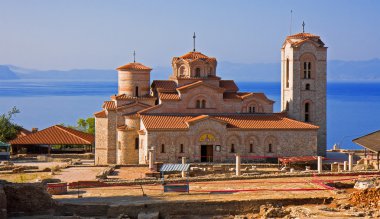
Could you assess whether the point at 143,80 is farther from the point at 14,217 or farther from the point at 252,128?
the point at 14,217

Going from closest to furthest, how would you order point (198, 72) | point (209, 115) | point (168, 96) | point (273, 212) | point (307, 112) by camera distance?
point (273, 212)
point (209, 115)
point (168, 96)
point (198, 72)
point (307, 112)

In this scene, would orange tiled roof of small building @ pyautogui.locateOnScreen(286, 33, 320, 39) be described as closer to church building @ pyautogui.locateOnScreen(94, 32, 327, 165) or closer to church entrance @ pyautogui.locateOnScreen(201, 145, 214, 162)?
church building @ pyautogui.locateOnScreen(94, 32, 327, 165)

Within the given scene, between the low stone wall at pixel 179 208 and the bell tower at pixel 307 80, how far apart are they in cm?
1909

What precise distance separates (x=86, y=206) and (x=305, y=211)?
799cm

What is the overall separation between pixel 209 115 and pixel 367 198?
18519mm

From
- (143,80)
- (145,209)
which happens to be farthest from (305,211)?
(143,80)

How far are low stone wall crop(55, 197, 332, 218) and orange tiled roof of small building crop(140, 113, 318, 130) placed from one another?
15.1 metres

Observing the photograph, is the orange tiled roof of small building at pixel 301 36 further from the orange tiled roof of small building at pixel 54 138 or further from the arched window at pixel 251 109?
the orange tiled roof of small building at pixel 54 138

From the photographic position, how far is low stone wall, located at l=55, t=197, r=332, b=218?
1046 inches

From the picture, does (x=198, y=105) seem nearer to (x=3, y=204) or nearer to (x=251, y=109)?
(x=251, y=109)

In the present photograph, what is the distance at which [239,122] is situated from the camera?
144ft

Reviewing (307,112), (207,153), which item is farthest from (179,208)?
(307,112)

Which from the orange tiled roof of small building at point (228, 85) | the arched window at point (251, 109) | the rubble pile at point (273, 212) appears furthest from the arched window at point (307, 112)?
the rubble pile at point (273, 212)

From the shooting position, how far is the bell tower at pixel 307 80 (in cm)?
4641
